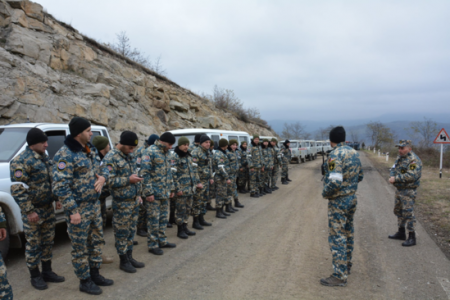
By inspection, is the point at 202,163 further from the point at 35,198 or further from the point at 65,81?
the point at 65,81

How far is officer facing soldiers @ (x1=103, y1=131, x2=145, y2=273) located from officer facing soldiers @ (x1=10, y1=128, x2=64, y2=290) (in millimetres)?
802

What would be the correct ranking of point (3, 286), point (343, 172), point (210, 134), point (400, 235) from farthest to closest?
point (210, 134)
point (400, 235)
point (343, 172)
point (3, 286)

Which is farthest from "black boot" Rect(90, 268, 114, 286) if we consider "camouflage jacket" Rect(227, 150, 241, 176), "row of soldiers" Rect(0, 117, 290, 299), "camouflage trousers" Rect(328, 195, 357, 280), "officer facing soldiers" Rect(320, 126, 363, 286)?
"camouflage jacket" Rect(227, 150, 241, 176)

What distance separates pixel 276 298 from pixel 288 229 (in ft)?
9.85

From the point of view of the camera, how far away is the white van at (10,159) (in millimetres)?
4383

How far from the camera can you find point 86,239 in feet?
12.0

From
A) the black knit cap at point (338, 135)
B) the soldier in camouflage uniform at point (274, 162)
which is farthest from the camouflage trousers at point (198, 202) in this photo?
the soldier in camouflage uniform at point (274, 162)

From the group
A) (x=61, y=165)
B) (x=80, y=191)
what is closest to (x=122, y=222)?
(x=80, y=191)

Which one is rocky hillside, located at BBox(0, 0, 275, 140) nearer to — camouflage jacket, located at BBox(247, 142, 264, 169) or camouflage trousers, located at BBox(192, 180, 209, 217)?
camouflage jacket, located at BBox(247, 142, 264, 169)

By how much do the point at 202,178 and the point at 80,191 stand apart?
12.0ft

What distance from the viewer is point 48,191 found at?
3807 millimetres

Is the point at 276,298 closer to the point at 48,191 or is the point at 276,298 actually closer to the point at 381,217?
the point at 48,191

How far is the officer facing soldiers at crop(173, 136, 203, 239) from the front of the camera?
5930 mm

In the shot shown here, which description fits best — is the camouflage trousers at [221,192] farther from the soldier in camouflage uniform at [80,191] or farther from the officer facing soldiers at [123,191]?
the soldier in camouflage uniform at [80,191]
